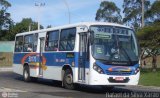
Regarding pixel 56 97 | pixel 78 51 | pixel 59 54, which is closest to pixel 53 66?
pixel 59 54

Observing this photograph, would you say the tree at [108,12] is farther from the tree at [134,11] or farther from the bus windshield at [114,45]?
the bus windshield at [114,45]

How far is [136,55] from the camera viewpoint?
63.9 feet

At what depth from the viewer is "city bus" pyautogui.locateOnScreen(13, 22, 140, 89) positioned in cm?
1867

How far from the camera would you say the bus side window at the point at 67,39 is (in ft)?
67.9

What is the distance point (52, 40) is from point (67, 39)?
2.01m

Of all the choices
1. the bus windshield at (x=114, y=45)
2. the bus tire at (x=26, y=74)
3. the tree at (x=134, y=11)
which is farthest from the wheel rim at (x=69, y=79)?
→ the tree at (x=134, y=11)

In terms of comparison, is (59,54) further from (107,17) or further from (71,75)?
(107,17)

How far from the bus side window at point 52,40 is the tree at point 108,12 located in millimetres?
66544

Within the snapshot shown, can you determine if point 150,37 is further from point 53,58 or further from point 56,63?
point 56,63

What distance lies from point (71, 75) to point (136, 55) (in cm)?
323

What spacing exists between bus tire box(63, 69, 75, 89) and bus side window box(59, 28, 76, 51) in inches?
44.0

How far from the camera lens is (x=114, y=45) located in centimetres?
1903

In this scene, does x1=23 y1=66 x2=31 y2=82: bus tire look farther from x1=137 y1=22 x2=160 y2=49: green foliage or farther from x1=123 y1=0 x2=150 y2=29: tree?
x1=123 y1=0 x2=150 y2=29: tree

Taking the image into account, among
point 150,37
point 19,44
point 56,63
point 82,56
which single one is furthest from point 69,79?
point 150,37
